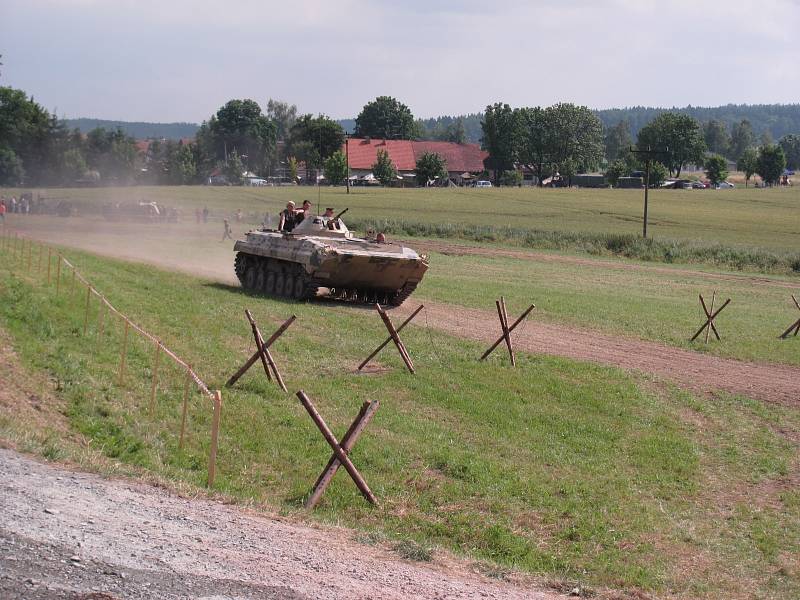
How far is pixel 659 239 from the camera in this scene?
187 feet

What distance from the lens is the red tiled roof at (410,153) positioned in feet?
429

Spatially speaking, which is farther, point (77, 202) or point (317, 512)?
point (77, 202)

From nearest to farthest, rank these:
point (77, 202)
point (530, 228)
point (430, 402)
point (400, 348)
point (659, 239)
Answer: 1. point (430, 402)
2. point (400, 348)
3. point (659, 239)
4. point (530, 228)
5. point (77, 202)

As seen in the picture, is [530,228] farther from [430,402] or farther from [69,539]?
[69,539]

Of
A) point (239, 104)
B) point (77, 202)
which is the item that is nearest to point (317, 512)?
point (77, 202)

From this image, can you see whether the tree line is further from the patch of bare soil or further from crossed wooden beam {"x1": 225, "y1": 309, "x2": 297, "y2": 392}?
crossed wooden beam {"x1": 225, "y1": 309, "x2": 297, "y2": 392}

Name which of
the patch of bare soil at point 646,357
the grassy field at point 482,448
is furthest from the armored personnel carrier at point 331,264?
the grassy field at point 482,448

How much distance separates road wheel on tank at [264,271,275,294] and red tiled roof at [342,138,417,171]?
98.5m

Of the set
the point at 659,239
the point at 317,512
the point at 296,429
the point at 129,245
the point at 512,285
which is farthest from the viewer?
the point at 659,239

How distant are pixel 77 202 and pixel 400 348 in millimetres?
62657

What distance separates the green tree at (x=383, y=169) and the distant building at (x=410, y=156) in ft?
18.1

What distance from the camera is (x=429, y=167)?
4786 inches

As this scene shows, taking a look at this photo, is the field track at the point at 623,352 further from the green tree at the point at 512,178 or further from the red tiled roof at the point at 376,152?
the green tree at the point at 512,178

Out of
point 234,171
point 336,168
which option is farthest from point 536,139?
point 234,171
